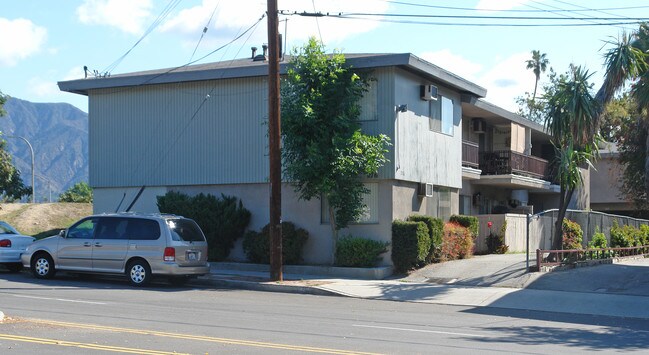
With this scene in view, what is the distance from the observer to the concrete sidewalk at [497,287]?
18.6 metres

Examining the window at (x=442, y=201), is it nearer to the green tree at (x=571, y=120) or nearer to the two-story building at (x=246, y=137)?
the two-story building at (x=246, y=137)

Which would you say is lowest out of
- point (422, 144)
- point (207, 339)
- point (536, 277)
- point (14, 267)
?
point (207, 339)

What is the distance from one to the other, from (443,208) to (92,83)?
12928 mm

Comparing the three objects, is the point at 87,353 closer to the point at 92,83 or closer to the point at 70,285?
the point at 70,285

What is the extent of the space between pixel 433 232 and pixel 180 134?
909 cm

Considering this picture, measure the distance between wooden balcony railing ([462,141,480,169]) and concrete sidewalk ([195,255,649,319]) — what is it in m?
6.97

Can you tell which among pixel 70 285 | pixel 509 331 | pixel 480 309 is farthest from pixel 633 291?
pixel 70 285

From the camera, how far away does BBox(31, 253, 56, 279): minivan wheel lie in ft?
71.1

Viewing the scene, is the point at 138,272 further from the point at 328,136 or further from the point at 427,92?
the point at 427,92

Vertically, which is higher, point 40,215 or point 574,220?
point 40,215

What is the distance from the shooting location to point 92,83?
2808cm

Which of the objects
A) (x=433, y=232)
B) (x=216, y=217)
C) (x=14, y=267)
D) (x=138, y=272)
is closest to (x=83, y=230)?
(x=138, y=272)

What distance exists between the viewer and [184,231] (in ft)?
69.2

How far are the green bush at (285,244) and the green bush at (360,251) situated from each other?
4.63ft
